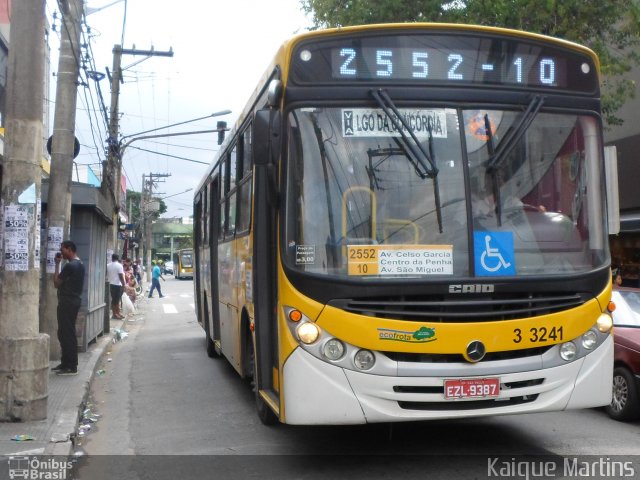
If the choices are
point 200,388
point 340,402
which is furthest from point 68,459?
point 200,388

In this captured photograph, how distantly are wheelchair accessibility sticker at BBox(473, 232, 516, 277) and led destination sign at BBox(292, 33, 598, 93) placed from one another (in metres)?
1.27

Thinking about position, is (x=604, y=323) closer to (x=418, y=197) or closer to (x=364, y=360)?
(x=418, y=197)

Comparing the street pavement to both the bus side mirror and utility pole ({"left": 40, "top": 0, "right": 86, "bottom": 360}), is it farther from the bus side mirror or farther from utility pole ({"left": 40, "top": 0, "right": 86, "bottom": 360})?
the bus side mirror

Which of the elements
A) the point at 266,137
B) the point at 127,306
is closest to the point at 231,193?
the point at 266,137

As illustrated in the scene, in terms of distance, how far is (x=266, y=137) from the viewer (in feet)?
19.7

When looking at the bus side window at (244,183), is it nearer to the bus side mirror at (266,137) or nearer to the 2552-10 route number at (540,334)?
the bus side mirror at (266,137)

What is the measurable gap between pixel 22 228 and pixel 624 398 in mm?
6364

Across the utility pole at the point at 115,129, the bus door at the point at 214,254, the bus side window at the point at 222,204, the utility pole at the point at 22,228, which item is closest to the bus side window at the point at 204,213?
the bus door at the point at 214,254

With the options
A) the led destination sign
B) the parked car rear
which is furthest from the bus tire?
the led destination sign

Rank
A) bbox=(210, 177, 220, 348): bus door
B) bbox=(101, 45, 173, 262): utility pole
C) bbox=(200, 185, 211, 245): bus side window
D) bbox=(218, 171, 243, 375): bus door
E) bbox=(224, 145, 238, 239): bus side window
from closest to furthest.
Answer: bbox=(218, 171, 243, 375): bus door → bbox=(224, 145, 238, 239): bus side window → bbox=(210, 177, 220, 348): bus door → bbox=(200, 185, 211, 245): bus side window → bbox=(101, 45, 173, 262): utility pole

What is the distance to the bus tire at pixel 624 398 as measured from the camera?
7.98 meters

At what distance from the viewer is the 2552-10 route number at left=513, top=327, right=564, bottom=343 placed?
5.94 meters
